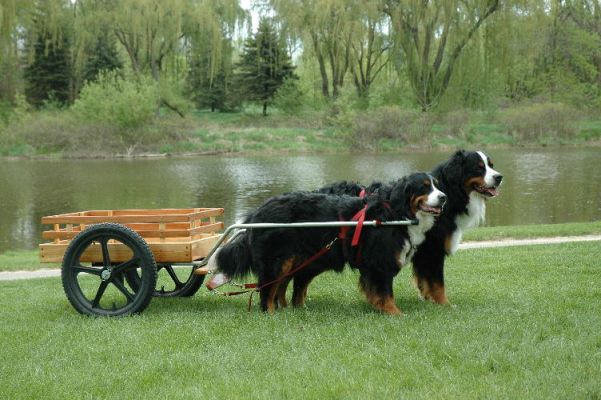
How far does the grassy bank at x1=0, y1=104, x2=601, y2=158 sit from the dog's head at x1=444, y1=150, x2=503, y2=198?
39.8m

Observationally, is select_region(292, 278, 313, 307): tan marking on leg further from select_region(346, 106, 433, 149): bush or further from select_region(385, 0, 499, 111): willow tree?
select_region(385, 0, 499, 111): willow tree

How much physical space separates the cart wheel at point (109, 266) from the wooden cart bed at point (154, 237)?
0.26 ft

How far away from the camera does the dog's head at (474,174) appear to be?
291 inches

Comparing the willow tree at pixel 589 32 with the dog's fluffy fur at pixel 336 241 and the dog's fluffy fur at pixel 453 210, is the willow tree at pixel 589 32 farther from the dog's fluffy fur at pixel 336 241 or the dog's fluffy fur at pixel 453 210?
the dog's fluffy fur at pixel 336 241

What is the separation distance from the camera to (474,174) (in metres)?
7.45

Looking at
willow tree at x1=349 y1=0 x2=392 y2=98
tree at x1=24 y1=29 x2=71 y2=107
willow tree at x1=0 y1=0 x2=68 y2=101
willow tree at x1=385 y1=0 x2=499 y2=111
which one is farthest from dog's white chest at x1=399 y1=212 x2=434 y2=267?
tree at x1=24 y1=29 x2=71 y2=107

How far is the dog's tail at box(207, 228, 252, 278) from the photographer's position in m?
7.43

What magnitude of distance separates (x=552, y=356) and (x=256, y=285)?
10.4ft

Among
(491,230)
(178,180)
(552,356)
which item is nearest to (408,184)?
(552,356)

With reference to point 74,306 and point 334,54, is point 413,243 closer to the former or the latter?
point 74,306

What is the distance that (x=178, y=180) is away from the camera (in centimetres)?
3266

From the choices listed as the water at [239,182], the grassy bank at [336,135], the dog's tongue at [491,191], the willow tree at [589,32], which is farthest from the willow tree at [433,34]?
the dog's tongue at [491,191]

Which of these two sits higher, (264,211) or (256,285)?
(264,211)

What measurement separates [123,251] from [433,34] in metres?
45.6
